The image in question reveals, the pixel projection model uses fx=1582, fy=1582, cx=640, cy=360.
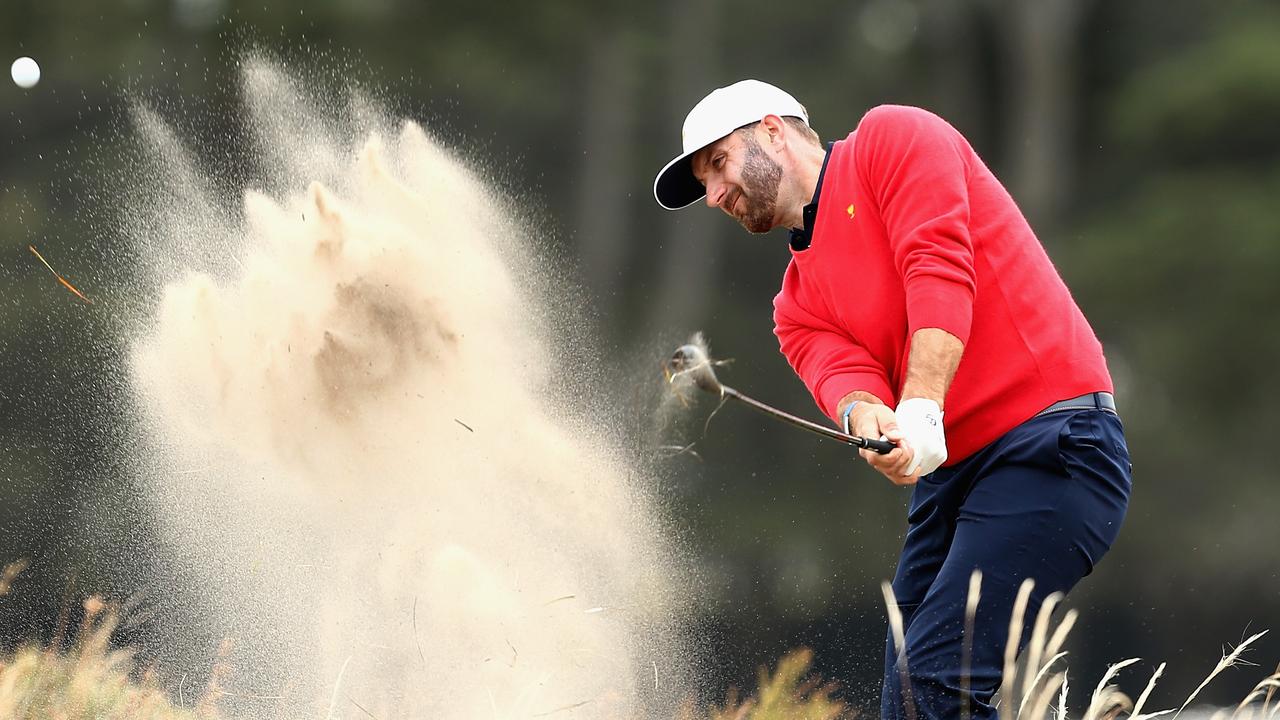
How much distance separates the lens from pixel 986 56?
57.0 feet

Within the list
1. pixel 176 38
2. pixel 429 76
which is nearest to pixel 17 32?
pixel 176 38

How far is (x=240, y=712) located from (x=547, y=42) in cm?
1226

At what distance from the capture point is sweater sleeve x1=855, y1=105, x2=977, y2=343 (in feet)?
11.0

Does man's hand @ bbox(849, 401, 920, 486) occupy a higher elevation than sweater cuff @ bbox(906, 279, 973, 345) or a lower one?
lower

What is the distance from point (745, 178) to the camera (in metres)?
3.85

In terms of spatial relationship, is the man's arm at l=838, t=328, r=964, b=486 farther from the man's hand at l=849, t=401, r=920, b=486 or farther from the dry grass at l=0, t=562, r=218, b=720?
the dry grass at l=0, t=562, r=218, b=720

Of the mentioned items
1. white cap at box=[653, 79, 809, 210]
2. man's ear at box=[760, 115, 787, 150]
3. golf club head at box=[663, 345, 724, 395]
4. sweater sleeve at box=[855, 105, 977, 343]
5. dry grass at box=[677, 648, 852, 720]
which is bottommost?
dry grass at box=[677, 648, 852, 720]

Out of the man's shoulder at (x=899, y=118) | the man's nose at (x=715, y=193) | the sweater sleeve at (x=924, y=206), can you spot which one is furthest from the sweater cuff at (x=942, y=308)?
the man's nose at (x=715, y=193)

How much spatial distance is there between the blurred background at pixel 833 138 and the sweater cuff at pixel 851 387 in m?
9.41

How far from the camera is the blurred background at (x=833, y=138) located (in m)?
14.4

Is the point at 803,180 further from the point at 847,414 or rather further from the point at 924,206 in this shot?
the point at 847,414

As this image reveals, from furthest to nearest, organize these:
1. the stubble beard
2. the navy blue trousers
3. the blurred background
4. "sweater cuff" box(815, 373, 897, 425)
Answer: the blurred background < the stubble beard < "sweater cuff" box(815, 373, 897, 425) < the navy blue trousers

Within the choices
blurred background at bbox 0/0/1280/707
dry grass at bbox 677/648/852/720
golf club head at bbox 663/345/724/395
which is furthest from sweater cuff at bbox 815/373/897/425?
blurred background at bbox 0/0/1280/707

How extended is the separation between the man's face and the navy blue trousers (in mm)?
818
